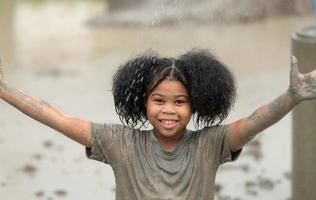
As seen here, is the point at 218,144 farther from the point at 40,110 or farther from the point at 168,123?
the point at 40,110

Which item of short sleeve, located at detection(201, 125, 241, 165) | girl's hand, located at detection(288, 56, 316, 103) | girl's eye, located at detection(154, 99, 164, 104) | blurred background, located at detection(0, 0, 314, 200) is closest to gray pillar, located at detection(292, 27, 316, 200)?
blurred background, located at detection(0, 0, 314, 200)

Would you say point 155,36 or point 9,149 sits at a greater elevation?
point 155,36

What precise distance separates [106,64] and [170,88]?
734cm

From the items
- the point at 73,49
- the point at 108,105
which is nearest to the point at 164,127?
the point at 108,105

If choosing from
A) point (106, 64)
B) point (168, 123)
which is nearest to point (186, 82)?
point (168, 123)

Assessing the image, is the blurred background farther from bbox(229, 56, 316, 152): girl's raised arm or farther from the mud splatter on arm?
bbox(229, 56, 316, 152): girl's raised arm

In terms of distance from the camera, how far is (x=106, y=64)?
1047cm

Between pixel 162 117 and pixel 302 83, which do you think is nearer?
pixel 302 83

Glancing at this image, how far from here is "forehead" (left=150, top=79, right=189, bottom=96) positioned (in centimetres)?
316

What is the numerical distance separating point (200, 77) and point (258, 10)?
11280 millimetres

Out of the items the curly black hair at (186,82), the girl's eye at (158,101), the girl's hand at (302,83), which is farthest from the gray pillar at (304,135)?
the girl's hand at (302,83)

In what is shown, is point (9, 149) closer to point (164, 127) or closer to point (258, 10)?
point (164, 127)

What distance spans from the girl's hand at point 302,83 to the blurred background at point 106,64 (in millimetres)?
1322

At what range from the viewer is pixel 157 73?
321cm
